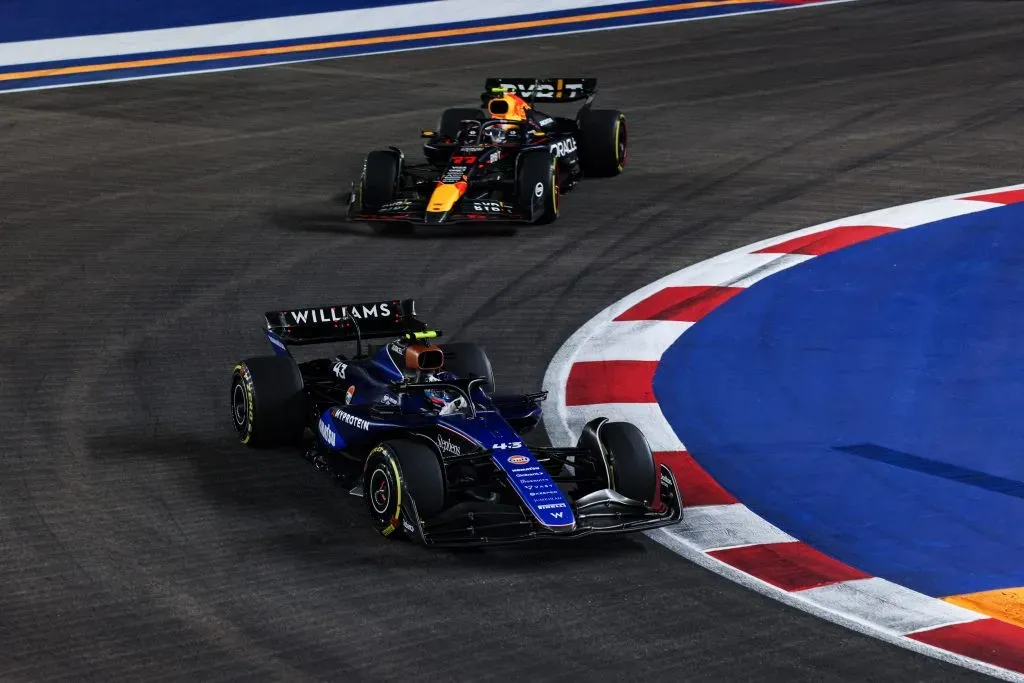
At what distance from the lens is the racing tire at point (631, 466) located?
29.4 feet

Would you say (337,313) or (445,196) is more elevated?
(445,196)

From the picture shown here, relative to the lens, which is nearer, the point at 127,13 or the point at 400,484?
the point at 400,484

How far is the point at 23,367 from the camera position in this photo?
Result: 1160cm

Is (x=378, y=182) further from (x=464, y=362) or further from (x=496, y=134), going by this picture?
(x=464, y=362)

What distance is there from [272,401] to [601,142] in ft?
26.2

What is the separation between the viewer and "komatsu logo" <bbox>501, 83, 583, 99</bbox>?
690 inches

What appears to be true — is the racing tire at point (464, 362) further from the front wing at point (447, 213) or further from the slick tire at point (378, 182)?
the slick tire at point (378, 182)

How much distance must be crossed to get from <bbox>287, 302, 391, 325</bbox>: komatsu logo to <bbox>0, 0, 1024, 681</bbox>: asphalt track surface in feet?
2.84

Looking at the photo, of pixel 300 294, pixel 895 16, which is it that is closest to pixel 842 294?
pixel 300 294

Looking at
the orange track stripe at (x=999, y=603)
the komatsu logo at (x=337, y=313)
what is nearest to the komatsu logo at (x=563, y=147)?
the komatsu logo at (x=337, y=313)

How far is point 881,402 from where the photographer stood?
36.5 feet

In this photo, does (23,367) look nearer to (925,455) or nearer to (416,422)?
(416,422)

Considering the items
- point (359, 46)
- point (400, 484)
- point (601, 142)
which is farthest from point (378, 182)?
point (359, 46)

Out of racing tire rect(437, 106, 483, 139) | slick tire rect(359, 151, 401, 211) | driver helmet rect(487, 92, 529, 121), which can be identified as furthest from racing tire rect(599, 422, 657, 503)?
racing tire rect(437, 106, 483, 139)
